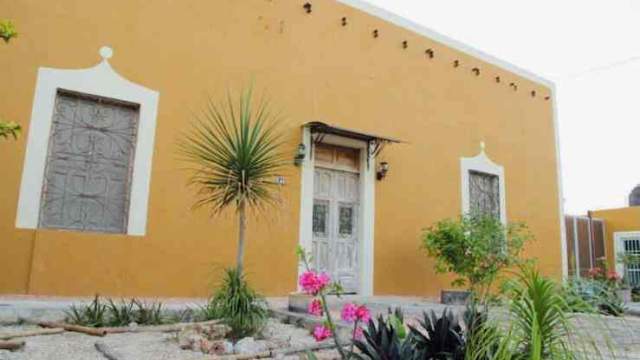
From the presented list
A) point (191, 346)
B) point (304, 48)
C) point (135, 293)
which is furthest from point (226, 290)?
point (304, 48)

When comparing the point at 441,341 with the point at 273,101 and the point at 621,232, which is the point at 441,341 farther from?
the point at 621,232

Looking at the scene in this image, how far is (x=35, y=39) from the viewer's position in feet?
17.2

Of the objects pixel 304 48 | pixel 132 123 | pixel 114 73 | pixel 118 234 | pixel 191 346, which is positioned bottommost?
pixel 191 346

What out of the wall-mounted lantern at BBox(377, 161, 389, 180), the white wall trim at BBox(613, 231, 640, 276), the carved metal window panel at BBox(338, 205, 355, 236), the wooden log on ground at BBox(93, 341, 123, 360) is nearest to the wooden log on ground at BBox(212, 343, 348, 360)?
the wooden log on ground at BBox(93, 341, 123, 360)

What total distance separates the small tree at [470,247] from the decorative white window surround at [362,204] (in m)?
0.94

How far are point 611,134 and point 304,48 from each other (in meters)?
11.8

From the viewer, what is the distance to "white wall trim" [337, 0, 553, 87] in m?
7.87

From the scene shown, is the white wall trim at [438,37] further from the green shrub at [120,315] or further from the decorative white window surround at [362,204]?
the green shrub at [120,315]

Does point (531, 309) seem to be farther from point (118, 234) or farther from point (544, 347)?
point (118, 234)

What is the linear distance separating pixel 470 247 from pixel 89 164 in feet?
17.0

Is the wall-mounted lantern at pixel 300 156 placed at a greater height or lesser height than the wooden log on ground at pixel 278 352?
greater

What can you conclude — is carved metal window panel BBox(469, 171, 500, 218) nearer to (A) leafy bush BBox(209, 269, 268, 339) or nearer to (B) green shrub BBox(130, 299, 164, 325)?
(A) leafy bush BBox(209, 269, 268, 339)

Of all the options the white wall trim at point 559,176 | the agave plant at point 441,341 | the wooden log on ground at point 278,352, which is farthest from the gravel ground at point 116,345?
the white wall trim at point 559,176

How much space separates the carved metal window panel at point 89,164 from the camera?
5230mm
